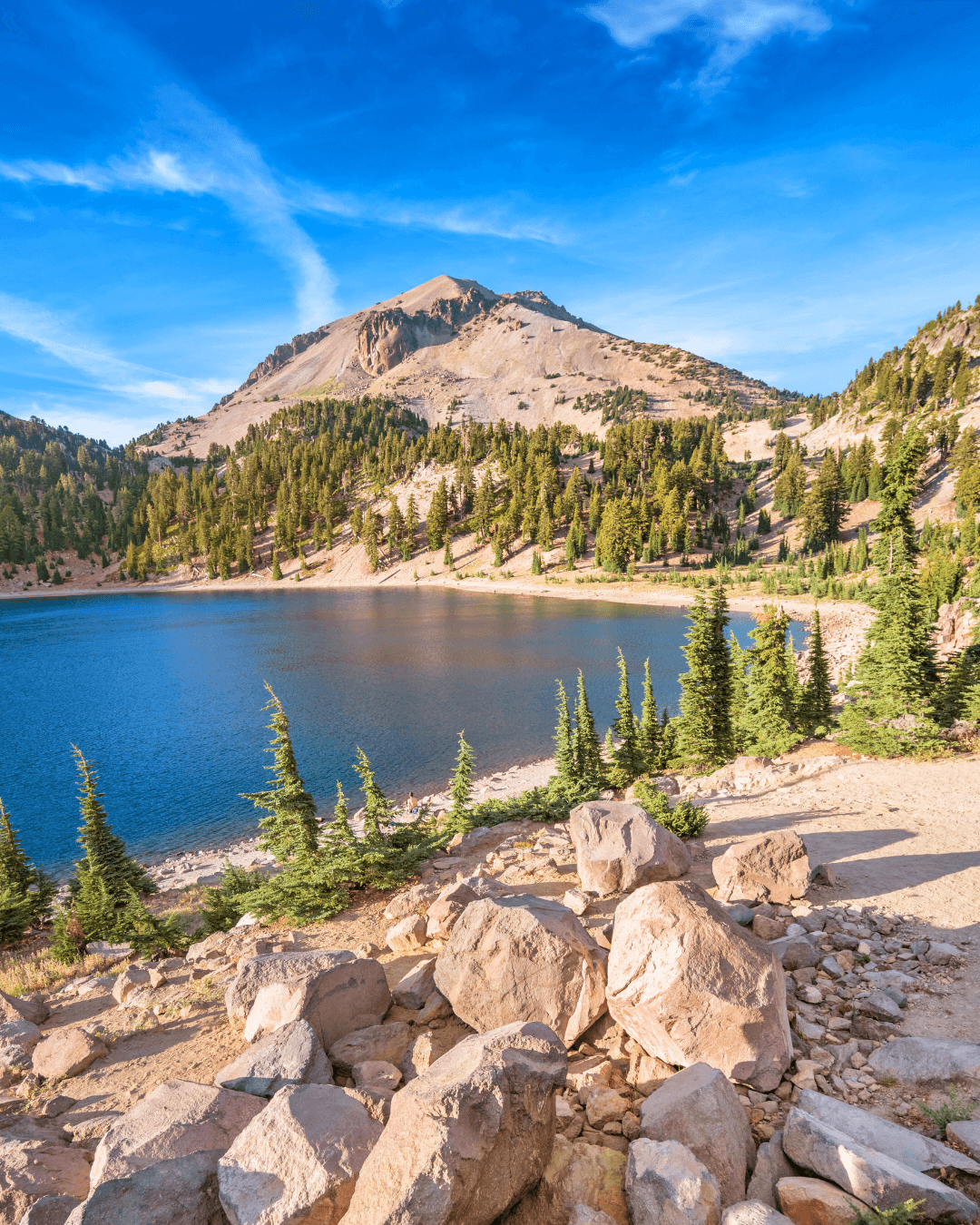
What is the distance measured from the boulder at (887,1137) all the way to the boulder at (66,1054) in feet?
34.3

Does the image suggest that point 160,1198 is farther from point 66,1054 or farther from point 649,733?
point 649,733

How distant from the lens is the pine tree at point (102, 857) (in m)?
19.0

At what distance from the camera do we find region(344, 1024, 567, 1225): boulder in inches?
180

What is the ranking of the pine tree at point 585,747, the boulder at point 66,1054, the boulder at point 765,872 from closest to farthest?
the boulder at point 66,1054 → the boulder at point 765,872 → the pine tree at point 585,747

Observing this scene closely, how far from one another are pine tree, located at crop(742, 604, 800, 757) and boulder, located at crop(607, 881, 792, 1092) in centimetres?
2178

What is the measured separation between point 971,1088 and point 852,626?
75.6 meters

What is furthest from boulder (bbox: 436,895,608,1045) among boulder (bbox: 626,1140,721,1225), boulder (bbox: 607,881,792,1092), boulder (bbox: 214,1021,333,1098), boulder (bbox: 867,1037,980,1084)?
boulder (bbox: 867,1037,980,1084)

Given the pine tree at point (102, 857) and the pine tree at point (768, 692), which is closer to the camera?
the pine tree at point (102, 857)

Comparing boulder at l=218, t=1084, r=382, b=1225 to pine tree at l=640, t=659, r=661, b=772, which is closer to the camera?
boulder at l=218, t=1084, r=382, b=1225

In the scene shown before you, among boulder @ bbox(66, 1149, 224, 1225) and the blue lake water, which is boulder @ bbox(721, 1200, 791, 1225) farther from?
the blue lake water

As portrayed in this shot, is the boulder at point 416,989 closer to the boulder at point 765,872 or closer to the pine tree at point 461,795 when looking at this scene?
the boulder at point 765,872

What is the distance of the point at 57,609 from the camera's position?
430 feet

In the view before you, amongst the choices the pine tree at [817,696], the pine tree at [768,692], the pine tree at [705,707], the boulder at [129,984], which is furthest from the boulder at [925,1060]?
the pine tree at [817,696]

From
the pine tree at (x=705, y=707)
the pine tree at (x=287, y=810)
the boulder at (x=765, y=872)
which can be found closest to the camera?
the boulder at (x=765, y=872)
